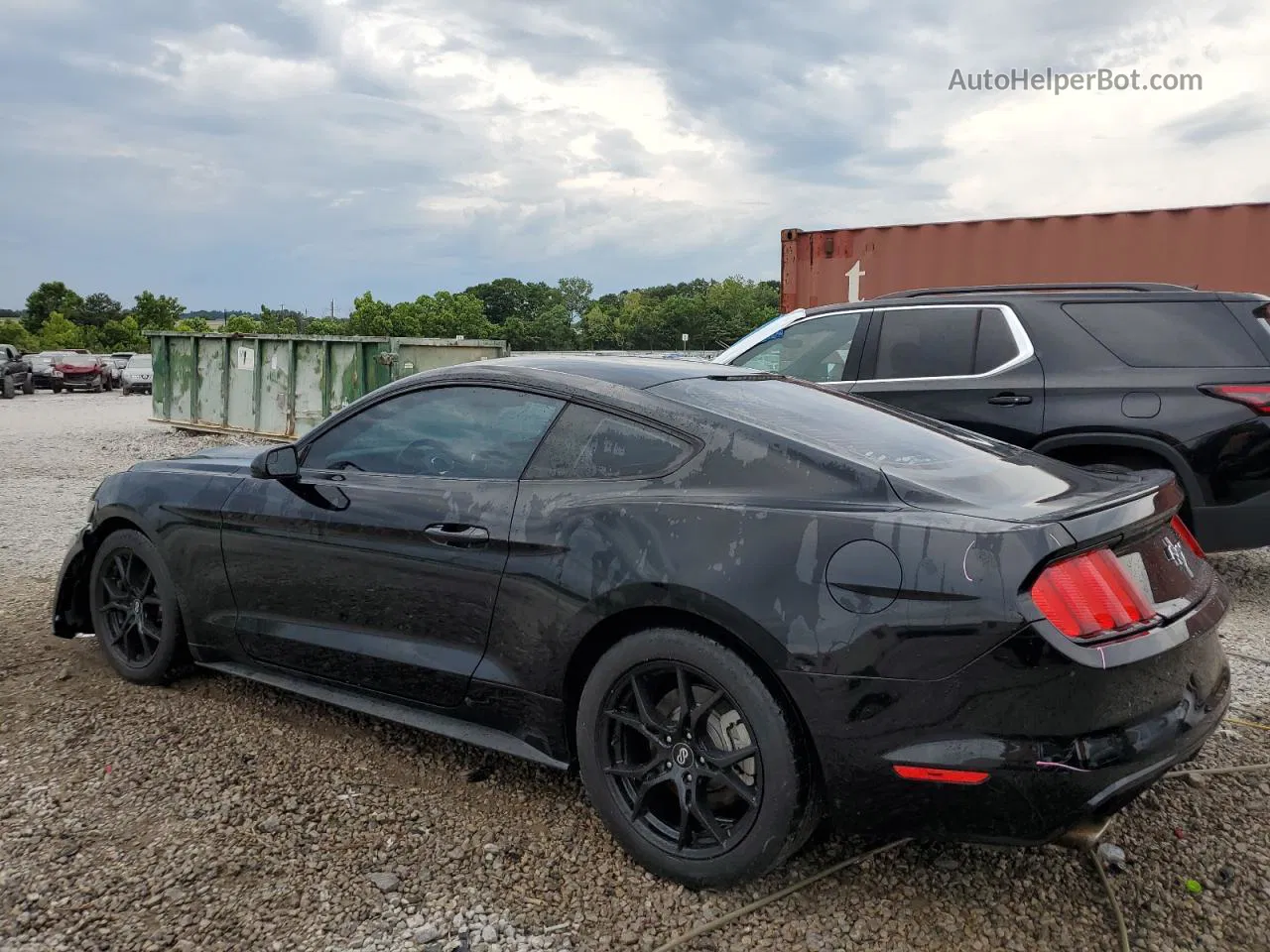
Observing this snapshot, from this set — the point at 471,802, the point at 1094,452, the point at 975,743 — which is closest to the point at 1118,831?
the point at 975,743

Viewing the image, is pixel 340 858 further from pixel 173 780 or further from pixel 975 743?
pixel 975 743

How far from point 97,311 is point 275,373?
88561 mm

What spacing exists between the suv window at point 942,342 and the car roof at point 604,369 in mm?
2548

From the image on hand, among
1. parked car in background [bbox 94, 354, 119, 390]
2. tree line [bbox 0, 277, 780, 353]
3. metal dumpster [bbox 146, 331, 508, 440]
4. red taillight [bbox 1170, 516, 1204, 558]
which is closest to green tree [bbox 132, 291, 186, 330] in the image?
tree line [bbox 0, 277, 780, 353]

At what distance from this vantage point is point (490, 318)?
118125mm

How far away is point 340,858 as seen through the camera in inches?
112

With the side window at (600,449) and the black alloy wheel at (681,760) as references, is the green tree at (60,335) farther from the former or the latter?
the black alloy wheel at (681,760)

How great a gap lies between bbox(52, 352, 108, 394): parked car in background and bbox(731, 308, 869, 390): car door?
3565 cm

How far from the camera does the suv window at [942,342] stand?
5.63m

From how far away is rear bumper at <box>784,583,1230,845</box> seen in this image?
2223mm

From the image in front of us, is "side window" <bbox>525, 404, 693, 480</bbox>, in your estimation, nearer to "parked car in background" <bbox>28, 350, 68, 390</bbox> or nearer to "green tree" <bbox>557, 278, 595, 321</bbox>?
"parked car in background" <bbox>28, 350, 68, 390</bbox>

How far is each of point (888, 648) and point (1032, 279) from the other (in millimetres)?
8997

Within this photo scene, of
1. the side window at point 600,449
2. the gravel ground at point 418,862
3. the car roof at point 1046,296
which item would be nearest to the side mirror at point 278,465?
the gravel ground at point 418,862

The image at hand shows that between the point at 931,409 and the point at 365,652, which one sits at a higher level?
the point at 931,409
